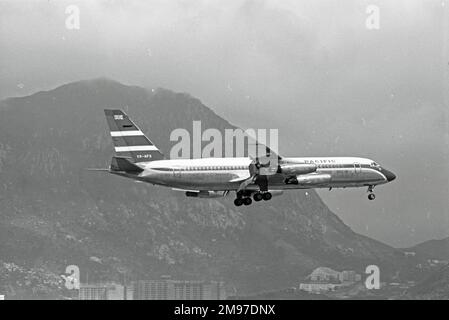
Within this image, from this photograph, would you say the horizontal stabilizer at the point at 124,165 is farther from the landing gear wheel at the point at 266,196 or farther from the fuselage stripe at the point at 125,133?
the landing gear wheel at the point at 266,196

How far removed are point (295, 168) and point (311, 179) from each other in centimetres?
397

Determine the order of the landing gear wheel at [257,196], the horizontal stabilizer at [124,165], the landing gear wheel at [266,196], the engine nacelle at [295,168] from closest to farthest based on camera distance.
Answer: the horizontal stabilizer at [124,165], the engine nacelle at [295,168], the landing gear wheel at [257,196], the landing gear wheel at [266,196]

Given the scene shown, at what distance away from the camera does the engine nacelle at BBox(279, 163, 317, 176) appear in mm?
129250

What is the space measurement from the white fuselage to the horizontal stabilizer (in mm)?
1151

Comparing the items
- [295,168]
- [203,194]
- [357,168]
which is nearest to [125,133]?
[203,194]

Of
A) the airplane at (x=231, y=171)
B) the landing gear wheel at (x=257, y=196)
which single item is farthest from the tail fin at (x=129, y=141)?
the landing gear wheel at (x=257, y=196)

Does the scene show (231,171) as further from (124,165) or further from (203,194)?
(124,165)

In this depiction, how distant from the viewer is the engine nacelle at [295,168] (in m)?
129

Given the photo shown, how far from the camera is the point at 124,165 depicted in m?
124

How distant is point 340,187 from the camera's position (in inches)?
5408

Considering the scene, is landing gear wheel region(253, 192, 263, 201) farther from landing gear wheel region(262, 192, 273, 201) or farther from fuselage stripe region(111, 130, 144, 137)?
fuselage stripe region(111, 130, 144, 137)
